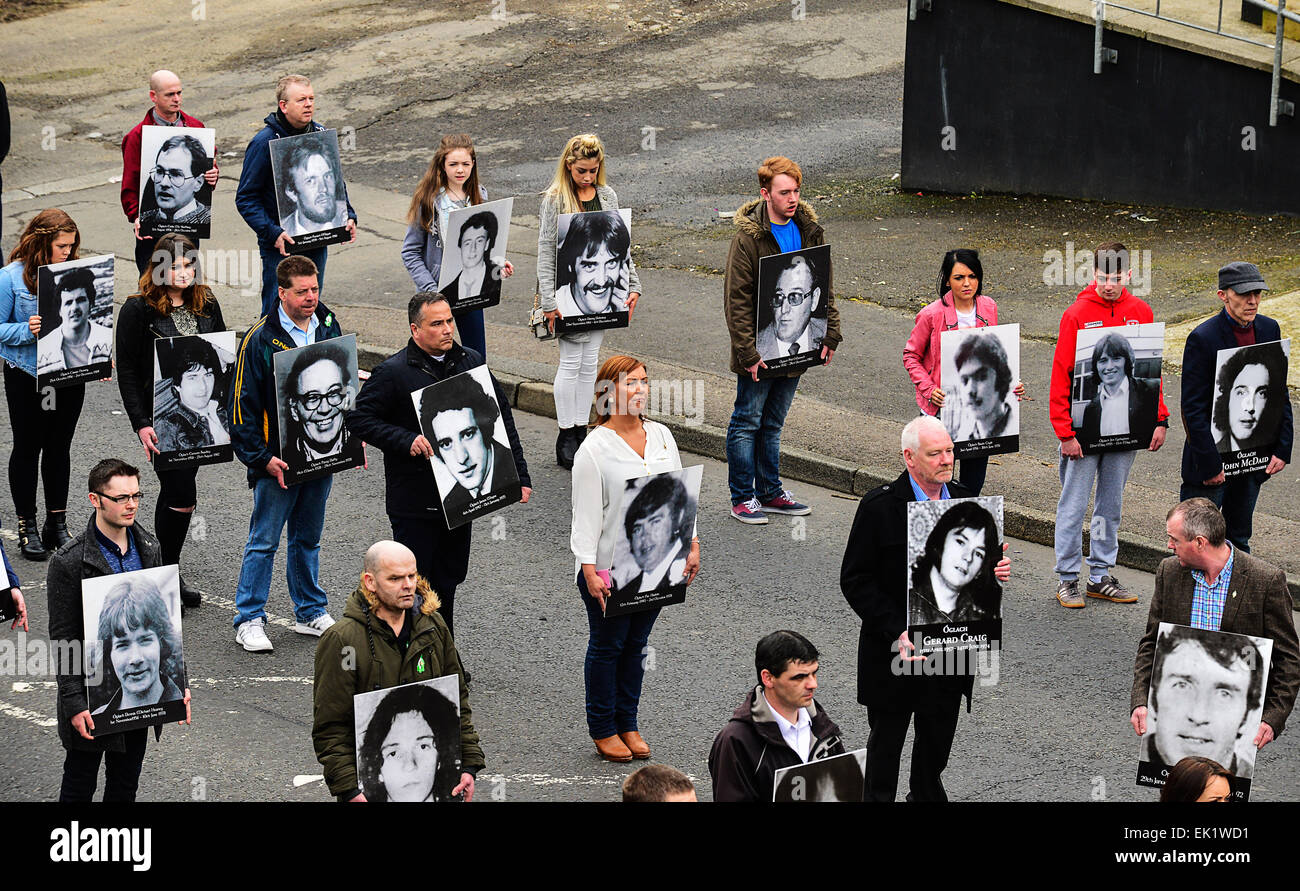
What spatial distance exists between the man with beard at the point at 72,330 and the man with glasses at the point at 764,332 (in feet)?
12.0

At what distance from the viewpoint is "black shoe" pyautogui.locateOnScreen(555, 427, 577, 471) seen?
11.5 metres

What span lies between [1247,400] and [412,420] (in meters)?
4.37

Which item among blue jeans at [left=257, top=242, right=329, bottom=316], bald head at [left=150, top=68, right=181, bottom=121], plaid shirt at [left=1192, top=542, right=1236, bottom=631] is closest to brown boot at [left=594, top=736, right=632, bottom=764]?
plaid shirt at [left=1192, top=542, right=1236, bottom=631]

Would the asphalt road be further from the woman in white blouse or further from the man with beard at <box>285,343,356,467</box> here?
the man with beard at <box>285,343,356,467</box>

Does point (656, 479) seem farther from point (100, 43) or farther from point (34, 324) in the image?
point (100, 43)

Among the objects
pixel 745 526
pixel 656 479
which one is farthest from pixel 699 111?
pixel 656 479

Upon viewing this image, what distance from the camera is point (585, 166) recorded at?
34.8ft

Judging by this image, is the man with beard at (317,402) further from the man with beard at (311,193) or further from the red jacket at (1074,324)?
the red jacket at (1074,324)

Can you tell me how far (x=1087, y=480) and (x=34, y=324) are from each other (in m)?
5.89

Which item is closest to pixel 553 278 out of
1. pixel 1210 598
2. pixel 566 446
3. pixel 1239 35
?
pixel 566 446

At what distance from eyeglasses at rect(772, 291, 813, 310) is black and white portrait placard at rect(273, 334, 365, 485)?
2.71 metres

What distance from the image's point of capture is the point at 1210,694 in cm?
657

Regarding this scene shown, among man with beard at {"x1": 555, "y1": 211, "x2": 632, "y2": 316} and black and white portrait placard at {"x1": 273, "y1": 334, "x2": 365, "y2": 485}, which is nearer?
black and white portrait placard at {"x1": 273, "y1": 334, "x2": 365, "y2": 485}

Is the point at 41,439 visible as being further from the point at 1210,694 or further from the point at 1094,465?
the point at 1210,694
